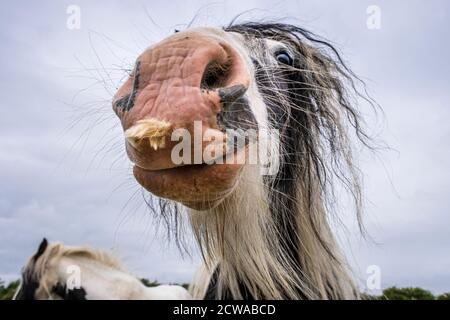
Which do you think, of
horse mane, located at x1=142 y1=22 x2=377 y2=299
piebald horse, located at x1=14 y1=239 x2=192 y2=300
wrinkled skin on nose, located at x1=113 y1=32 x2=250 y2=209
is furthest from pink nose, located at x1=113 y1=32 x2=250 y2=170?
piebald horse, located at x1=14 y1=239 x2=192 y2=300

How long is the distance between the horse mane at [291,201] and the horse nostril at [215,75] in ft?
1.56

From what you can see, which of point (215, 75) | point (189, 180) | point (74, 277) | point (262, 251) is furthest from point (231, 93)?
point (74, 277)

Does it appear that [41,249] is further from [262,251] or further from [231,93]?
[231,93]

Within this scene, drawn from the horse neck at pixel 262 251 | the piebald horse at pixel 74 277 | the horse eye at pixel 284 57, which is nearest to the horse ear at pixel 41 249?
the piebald horse at pixel 74 277

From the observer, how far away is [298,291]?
2855mm

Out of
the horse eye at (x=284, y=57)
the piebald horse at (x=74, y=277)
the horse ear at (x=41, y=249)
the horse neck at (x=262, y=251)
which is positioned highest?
the horse eye at (x=284, y=57)

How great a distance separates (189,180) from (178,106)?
336 mm

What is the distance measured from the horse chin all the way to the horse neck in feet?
1.23

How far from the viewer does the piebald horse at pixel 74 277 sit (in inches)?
164

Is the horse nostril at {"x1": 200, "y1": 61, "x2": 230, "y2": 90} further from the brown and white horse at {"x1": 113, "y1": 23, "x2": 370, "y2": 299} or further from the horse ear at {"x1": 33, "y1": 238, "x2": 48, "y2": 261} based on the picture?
the horse ear at {"x1": 33, "y1": 238, "x2": 48, "y2": 261}

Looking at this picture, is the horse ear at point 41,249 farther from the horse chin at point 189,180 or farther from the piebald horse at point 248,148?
the horse chin at point 189,180

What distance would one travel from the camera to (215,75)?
6.82 feet
